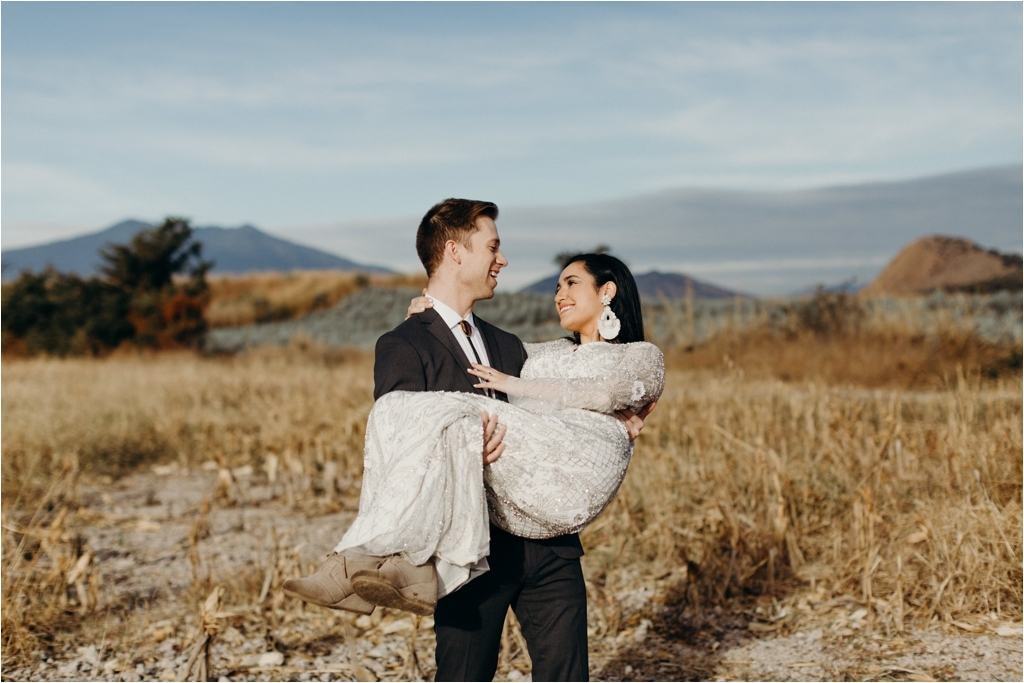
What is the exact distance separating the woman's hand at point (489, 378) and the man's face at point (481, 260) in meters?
0.23

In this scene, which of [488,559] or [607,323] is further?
[607,323]

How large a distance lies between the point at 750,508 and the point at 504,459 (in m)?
3.60

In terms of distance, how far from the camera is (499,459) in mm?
2764

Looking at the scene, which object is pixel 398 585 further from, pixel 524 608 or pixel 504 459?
pixel 524 608

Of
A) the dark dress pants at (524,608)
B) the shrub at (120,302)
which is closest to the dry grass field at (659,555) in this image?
the dark dress pants at (524,608)

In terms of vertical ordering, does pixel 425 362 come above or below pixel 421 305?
below

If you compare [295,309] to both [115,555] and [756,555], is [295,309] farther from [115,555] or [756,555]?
[756,555]

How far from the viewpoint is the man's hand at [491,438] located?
8.90ft

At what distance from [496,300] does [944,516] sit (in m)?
19.5

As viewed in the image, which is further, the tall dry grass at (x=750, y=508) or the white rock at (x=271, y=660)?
the tall dry grass at (x=750, y=508)

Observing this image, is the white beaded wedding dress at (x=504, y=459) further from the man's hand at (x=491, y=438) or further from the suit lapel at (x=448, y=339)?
the suit lapel at (x=448, y=339)

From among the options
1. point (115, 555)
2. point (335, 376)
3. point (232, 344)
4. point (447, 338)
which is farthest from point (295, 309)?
point (447, 338)

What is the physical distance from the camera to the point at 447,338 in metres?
2.95

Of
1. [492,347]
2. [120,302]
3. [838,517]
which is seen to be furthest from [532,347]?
[120,302]
